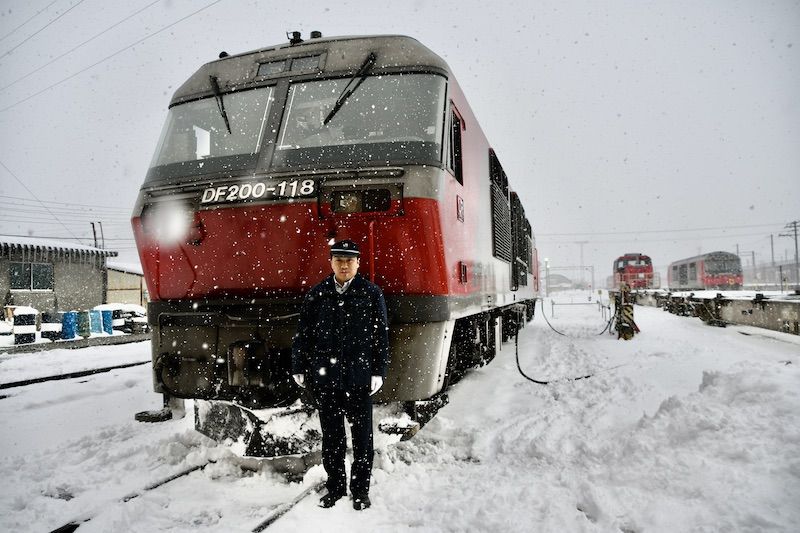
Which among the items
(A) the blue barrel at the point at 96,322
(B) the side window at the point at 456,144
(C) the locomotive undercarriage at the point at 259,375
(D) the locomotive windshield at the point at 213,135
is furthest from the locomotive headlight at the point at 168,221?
(A) the blue barrel at the point at 96,322

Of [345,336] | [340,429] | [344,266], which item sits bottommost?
[340,429]

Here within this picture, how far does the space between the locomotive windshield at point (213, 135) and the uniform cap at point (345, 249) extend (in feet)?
3.79

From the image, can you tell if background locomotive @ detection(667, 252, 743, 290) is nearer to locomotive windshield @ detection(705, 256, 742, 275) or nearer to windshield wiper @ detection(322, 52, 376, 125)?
locomotive windshield @ detection(705, 256, 742, 275)

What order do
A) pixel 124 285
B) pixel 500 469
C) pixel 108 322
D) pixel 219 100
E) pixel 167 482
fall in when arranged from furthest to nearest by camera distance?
pixel 124 285, pixel 108 322, pixel 219 100, pixel 500 469, pixel 167 482

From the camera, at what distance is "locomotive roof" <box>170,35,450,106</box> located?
4023 millimetres

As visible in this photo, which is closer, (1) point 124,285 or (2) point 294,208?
(2) point 294,208

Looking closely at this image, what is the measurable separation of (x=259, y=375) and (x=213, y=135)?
2145 millimetres

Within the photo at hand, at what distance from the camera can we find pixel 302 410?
152 inches

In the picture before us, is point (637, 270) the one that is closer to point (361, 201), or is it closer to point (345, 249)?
point (361, 201)

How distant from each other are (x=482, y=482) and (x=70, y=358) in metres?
10.8

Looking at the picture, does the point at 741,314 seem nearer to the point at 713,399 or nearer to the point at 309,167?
the point at 713,399

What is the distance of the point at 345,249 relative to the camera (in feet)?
10.8

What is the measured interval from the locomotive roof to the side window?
0.39m

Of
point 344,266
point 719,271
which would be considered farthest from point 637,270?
point 344,266
